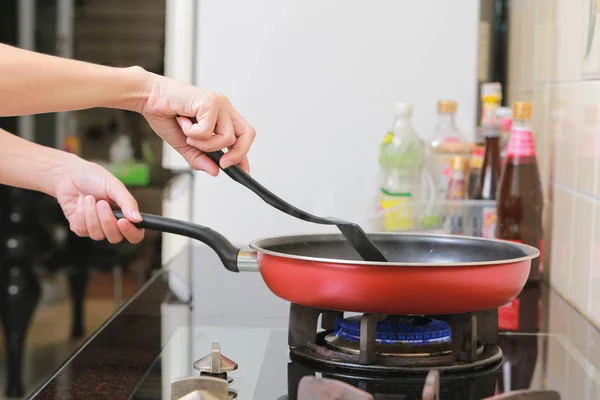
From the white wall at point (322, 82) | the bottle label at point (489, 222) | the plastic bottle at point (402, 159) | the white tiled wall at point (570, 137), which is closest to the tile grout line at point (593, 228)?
A: the white tiled wall at point (570, 137)

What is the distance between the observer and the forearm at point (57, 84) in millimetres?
871

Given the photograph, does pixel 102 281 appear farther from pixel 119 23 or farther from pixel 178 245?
pixel 178 245

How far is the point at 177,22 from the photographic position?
188 cm

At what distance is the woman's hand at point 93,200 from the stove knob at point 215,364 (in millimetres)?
192

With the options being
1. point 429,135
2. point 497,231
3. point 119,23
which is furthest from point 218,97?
point 119,23

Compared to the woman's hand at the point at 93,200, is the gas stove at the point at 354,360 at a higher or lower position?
lower

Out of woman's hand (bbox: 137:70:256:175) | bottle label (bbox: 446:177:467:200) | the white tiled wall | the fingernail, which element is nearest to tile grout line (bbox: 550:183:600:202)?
the white tiled wall

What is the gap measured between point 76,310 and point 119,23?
1062 millimetres

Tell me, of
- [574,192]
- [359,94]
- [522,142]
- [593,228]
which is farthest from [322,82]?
[593,228]

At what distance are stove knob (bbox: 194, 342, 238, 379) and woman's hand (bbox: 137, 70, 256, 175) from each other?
0.23m

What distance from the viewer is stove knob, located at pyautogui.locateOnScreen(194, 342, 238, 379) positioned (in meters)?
0.79

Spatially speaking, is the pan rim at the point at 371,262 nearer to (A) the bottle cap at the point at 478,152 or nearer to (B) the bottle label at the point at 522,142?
(B) the bottle label at the point at 522,142

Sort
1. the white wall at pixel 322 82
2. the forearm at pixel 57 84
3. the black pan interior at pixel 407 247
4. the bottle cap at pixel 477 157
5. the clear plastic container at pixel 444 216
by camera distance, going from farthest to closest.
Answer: the white wall at pixel 322 82 < the bottle cap at pixel 477 157 < the clear plastic container at pixel 444 216 < the black pan interior at pixel 407 247 < the forearm at pixel 57 84

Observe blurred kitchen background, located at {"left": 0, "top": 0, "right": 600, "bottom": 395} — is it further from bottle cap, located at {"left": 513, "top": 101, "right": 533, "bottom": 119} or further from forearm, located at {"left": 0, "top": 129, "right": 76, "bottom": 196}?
forearm, located at {"left": 0, "top": 129, "right": 76, "bottom": 196}
